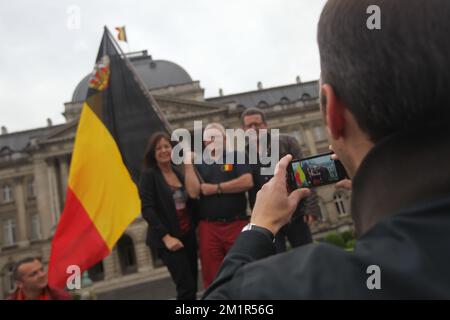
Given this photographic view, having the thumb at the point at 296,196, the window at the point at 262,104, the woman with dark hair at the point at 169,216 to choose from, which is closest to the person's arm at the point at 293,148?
the woman with dark hair at the point at 169,216

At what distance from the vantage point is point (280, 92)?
44281 mm

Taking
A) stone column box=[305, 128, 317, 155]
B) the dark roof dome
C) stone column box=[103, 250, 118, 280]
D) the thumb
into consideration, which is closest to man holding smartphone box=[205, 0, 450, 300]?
the thumb

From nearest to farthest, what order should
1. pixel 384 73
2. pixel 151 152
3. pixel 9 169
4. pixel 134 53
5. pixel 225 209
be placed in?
pixel 384 73 → pixel 225 209 → pixel 151 152 → pixel 9 169 → pixel 134 53

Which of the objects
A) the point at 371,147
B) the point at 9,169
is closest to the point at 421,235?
the point at 371,147

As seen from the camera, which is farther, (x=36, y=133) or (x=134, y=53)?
(x=134, y=53)

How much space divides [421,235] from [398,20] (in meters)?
0.42

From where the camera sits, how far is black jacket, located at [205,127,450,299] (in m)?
0.61

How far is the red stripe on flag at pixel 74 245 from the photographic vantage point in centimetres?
446

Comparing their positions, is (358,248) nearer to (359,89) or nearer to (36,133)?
(359,89)

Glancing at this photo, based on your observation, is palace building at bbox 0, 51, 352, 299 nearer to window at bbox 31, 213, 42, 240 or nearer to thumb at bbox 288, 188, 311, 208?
window at bbox 31, 213, 42, 240

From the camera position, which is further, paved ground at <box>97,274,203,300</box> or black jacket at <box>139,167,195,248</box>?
paved ground at <box>97,274,203,300</box>

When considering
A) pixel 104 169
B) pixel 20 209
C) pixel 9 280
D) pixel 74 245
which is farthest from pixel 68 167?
pixel 74 245

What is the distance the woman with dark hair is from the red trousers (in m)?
0.23
